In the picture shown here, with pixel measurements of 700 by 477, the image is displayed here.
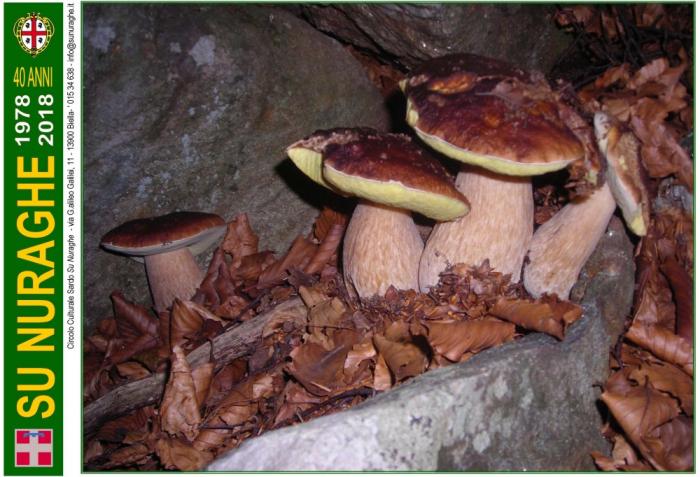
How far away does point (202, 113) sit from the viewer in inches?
106

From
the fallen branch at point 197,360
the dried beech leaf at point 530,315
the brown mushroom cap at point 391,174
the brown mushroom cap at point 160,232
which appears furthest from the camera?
the brown mushroom cap at point 160,232

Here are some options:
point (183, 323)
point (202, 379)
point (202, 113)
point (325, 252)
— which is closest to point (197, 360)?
point (202, 379)

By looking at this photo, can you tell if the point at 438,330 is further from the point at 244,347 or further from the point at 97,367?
the point at 97,367

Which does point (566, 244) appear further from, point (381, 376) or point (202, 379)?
point (202, 379)

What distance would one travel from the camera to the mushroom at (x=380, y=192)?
1.79 m

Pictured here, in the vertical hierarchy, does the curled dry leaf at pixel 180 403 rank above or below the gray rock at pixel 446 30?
below

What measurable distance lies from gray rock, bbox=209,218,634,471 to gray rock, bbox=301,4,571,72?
1607 mm

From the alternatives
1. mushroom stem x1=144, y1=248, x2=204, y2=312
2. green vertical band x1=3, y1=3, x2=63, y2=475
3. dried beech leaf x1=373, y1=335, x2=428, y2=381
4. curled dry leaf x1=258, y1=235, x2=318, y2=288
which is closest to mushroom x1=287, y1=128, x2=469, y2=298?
dried beech leaf x1=373, y1=335, x2=428, y2=381

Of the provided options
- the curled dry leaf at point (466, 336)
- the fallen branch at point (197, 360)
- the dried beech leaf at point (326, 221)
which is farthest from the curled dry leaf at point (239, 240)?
the curled dry leaf at point (466, 336)

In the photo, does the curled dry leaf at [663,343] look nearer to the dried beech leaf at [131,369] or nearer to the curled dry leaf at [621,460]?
the curled dry leaf at [621,460]

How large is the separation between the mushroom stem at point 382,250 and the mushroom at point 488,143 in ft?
0.28

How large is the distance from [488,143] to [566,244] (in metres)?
0.75

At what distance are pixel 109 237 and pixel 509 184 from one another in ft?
6.98

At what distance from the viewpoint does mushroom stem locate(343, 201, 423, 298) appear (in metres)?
2.26
